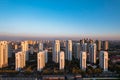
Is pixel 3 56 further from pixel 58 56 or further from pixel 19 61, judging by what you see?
pixel 58 56

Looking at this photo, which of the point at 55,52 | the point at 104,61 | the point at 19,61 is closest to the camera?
the point at 104,61

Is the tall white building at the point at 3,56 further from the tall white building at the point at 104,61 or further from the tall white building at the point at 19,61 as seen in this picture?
the tall white building at the point at 104,61

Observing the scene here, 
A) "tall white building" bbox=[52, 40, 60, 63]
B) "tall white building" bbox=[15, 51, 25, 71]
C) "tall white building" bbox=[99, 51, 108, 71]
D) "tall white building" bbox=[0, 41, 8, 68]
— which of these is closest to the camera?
"tall white building" bbox=[99, 51, 108, 71]

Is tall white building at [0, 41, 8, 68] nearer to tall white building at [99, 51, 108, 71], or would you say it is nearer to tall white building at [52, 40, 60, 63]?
tall white building at [52, 40, 60, 63]

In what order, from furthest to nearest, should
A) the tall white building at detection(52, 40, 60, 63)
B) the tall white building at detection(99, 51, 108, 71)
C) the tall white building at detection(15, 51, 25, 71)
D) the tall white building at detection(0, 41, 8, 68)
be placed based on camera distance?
the tall white building at detection(52, 40, 60, 63)
the tall white building at detection(0, 41, 8, 68)
the tall white building at detection(15, 51, 25, 71)
the tall white building at detection(99, 51, 108, 71)

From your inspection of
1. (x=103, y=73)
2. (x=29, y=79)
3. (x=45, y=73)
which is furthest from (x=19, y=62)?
(x=103, y=73)

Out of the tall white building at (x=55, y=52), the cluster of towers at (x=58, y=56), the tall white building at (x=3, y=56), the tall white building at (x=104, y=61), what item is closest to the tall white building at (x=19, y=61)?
the cluster of towers at (x=58, y=56)

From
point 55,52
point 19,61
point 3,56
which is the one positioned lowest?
point 19,61

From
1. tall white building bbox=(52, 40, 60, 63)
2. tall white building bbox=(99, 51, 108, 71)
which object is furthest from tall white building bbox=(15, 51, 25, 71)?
tall white building bbox=(99, 51, 108, 71)

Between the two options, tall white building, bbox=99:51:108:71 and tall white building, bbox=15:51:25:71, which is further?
tall white building, bbox=15:51:25:71

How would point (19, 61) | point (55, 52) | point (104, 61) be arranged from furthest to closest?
point (55, 52)
point (19, 61)
point (104, 61)

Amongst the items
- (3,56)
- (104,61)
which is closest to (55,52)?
(3,56)
